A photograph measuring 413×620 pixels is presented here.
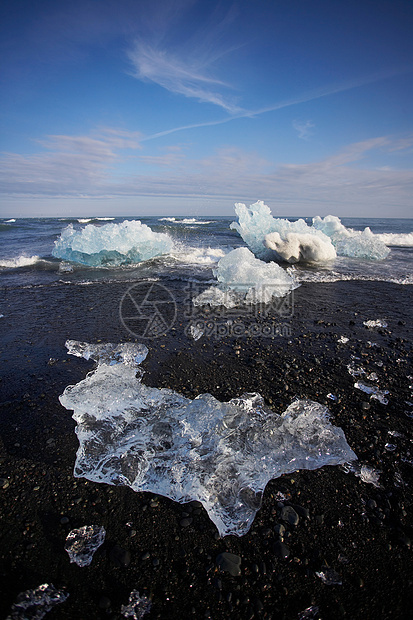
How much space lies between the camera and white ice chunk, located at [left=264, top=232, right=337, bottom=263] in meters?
11.8

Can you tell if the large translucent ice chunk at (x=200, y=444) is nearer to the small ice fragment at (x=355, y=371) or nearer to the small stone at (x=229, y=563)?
the small stone at (x=229, y=563)

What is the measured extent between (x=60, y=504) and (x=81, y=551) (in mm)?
409

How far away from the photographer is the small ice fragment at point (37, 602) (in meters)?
1.52

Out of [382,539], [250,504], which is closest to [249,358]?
[250,504]

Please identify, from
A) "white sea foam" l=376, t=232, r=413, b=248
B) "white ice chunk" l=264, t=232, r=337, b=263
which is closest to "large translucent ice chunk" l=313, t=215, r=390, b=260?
"white ice chunk" l=264, t=232, r=337, b=263

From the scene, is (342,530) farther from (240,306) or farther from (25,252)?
(25,252)

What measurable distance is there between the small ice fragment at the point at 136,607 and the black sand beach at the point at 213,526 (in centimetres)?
3

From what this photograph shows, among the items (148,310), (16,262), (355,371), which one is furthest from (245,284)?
(16,262)

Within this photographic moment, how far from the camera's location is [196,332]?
5.12 metres

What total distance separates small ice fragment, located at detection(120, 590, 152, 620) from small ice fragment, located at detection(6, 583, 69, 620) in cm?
36

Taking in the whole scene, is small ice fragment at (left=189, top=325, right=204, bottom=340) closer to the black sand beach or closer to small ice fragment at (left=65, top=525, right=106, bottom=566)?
the black sand beach

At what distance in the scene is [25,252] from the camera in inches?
564

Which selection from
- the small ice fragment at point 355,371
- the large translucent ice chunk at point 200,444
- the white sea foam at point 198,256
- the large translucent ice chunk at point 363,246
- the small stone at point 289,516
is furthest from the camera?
the large translucent ice chunk at point 363,246

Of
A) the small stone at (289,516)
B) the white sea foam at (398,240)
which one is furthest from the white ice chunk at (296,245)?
the white sea foam at (398,240)
